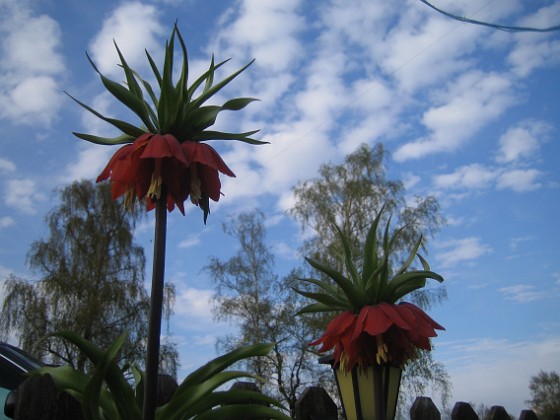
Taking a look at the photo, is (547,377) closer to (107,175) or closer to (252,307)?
(252,307)

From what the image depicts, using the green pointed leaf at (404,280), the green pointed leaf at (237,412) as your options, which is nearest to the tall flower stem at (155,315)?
the green pointed leaf at (237,412)

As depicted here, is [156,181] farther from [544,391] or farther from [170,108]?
[544,391]

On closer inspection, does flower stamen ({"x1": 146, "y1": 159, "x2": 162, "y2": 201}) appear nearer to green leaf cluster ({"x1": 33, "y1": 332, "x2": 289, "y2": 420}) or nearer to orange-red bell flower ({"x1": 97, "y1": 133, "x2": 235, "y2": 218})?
orange-red bell flower ({"x1": 97, "y1": 133, "x2": 235, "y2": 218})

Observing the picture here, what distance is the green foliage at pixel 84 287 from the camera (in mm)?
20281

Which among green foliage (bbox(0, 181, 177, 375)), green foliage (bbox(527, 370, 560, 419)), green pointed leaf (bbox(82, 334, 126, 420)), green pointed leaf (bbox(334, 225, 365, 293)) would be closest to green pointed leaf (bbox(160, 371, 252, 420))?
green pointed leaf (bbox(82, 334, 126, 420))

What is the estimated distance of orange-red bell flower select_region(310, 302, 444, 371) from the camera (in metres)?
2.53

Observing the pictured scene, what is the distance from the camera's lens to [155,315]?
2.11 meters

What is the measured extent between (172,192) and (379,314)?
968 millimetres

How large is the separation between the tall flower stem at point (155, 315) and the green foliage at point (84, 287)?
1832 cm

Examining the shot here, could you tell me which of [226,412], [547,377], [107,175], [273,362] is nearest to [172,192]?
[107,175]

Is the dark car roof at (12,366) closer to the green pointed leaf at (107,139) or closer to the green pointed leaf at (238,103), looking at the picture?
the green pointed leaf at (107,139)

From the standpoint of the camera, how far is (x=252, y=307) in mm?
24344

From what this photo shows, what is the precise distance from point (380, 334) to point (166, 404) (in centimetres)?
90

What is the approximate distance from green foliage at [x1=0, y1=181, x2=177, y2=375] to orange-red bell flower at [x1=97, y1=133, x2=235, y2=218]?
18170mm
